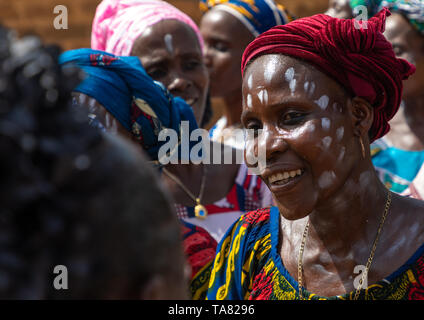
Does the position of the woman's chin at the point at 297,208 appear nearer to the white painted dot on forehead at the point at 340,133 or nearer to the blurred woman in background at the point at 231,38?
the white painted dot on forehead at the point at 340,133

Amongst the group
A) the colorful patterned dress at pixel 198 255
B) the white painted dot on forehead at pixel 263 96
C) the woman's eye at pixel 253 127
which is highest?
the white painted dot on forehead at pixel 263 96

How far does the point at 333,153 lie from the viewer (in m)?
2.22

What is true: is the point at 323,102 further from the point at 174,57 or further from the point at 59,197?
the point at 174,57

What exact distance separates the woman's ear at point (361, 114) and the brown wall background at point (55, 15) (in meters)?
5.79

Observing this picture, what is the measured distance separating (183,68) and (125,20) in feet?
1.51

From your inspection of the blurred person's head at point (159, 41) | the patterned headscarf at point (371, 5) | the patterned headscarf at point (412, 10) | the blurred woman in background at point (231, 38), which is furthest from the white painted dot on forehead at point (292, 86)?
the patterned headscarf at point (371, 5)

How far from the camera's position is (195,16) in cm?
795

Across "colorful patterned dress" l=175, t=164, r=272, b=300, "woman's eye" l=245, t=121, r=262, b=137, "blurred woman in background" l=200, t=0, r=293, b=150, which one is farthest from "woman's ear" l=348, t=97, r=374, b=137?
"blurred woman in background" l=200, t=0, r=293, b=150

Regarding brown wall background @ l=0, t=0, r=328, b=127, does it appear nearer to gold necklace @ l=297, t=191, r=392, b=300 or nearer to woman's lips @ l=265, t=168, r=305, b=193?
gold necklace @ l=297, t=191, r=392, b=300

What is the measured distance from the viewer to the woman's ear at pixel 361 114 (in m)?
2.27

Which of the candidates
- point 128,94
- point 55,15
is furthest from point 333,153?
point 55,15

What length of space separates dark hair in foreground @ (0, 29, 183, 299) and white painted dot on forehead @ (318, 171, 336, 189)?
118 centimetres

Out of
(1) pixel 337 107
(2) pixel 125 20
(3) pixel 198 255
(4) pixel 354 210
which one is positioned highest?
(2) pixel 125 20

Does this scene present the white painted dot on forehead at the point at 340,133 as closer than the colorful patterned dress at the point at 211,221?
Yes
